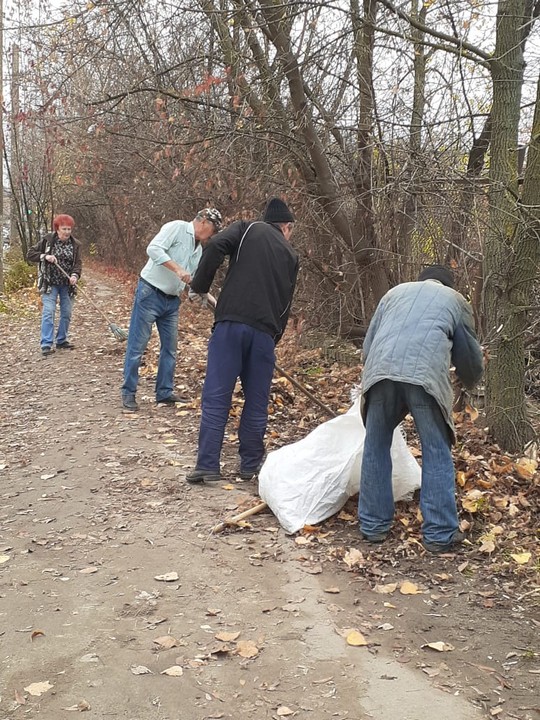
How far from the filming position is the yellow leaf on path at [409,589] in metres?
3.79

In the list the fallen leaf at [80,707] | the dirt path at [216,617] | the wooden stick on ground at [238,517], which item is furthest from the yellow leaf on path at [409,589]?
the fallen leaf at [80,707]

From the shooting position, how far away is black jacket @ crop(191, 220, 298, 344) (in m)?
5.16

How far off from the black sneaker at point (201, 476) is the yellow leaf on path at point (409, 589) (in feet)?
Result: 6.11

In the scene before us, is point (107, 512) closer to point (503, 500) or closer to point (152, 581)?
point (152, 581)

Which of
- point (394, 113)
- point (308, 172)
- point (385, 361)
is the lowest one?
point (385, 361)

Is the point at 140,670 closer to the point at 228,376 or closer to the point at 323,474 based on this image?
the point at 323,474

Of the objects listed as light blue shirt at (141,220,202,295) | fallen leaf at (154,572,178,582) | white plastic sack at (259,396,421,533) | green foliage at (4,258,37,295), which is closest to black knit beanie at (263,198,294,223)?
white plastic sack at (259,396,421,533)

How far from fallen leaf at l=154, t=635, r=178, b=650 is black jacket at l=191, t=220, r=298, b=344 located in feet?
7.73

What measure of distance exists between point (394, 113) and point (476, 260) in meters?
2.15

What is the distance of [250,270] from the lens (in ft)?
16.9

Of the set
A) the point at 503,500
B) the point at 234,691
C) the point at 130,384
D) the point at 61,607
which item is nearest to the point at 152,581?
the point at 61,607

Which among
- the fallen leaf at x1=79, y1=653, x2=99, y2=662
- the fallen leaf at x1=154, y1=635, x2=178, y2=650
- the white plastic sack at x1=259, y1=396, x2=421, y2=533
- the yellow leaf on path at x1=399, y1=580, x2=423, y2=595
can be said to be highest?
the white plastic sack at x1=259, y1=396, x2=421, y2=533

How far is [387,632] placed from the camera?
3441mm

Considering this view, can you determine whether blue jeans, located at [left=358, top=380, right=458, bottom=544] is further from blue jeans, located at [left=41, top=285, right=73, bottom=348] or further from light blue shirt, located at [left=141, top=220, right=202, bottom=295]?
blue jeans, located at [left=41, top=285, right=73, bottom=348]
